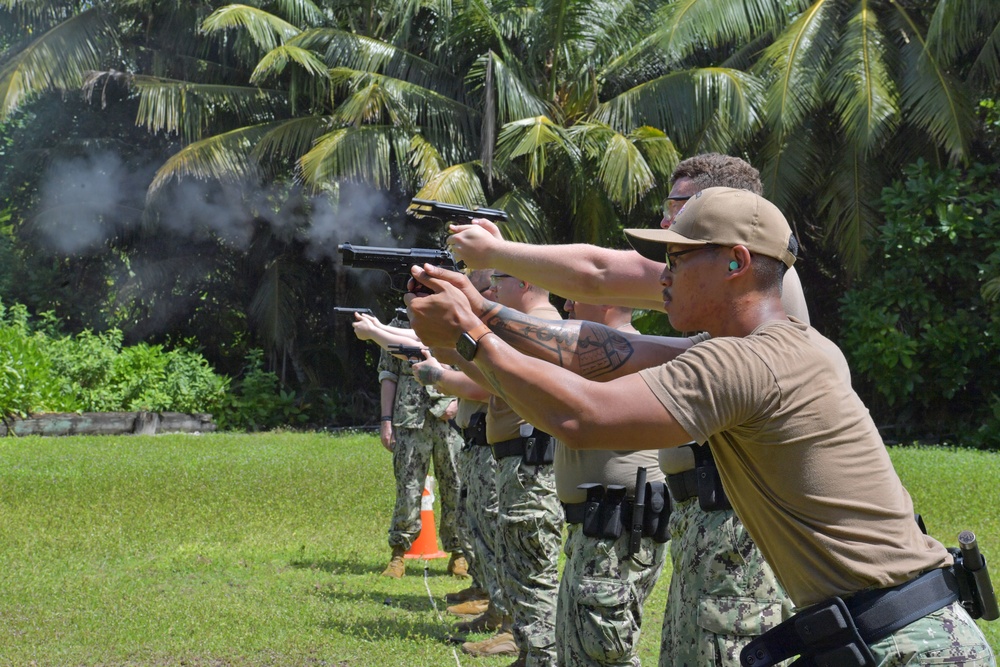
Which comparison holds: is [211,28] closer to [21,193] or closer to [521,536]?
[21,193]

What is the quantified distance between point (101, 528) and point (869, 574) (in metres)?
8.61

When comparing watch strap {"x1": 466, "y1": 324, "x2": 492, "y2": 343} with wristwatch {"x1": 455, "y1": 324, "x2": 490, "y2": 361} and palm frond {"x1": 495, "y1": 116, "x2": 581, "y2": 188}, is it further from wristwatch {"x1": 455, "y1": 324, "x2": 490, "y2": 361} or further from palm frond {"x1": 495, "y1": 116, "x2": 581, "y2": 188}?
palm frond {"x1": 495, "y1": 116, "x2": 581, "y2": 188}

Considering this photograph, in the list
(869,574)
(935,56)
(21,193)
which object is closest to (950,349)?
(935,56)

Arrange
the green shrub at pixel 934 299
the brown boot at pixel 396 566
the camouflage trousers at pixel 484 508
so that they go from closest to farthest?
the camouflage trousers at pixel 484 508, the brown boot at pixel 396 566, the green shrub at pixel 934 299

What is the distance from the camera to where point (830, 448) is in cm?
233

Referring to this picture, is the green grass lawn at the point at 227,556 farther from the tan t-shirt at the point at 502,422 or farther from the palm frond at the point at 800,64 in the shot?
the palm frond at the point at 800,64

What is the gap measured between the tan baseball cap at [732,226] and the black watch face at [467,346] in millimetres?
452

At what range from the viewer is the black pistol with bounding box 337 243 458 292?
10.8 ft

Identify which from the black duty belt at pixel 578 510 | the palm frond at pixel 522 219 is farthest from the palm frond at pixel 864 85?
the black duty belt at pixel 578 510

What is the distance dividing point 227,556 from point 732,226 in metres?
7.30

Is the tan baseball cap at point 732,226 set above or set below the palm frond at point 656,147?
below

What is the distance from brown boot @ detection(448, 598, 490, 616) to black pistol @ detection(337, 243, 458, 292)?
419 centimetres

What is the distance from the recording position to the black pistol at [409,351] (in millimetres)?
5742

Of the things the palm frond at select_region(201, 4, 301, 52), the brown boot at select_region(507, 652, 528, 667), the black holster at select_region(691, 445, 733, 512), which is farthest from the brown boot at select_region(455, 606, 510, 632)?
the palm frond at select_region(201, 4, 301, 52)
